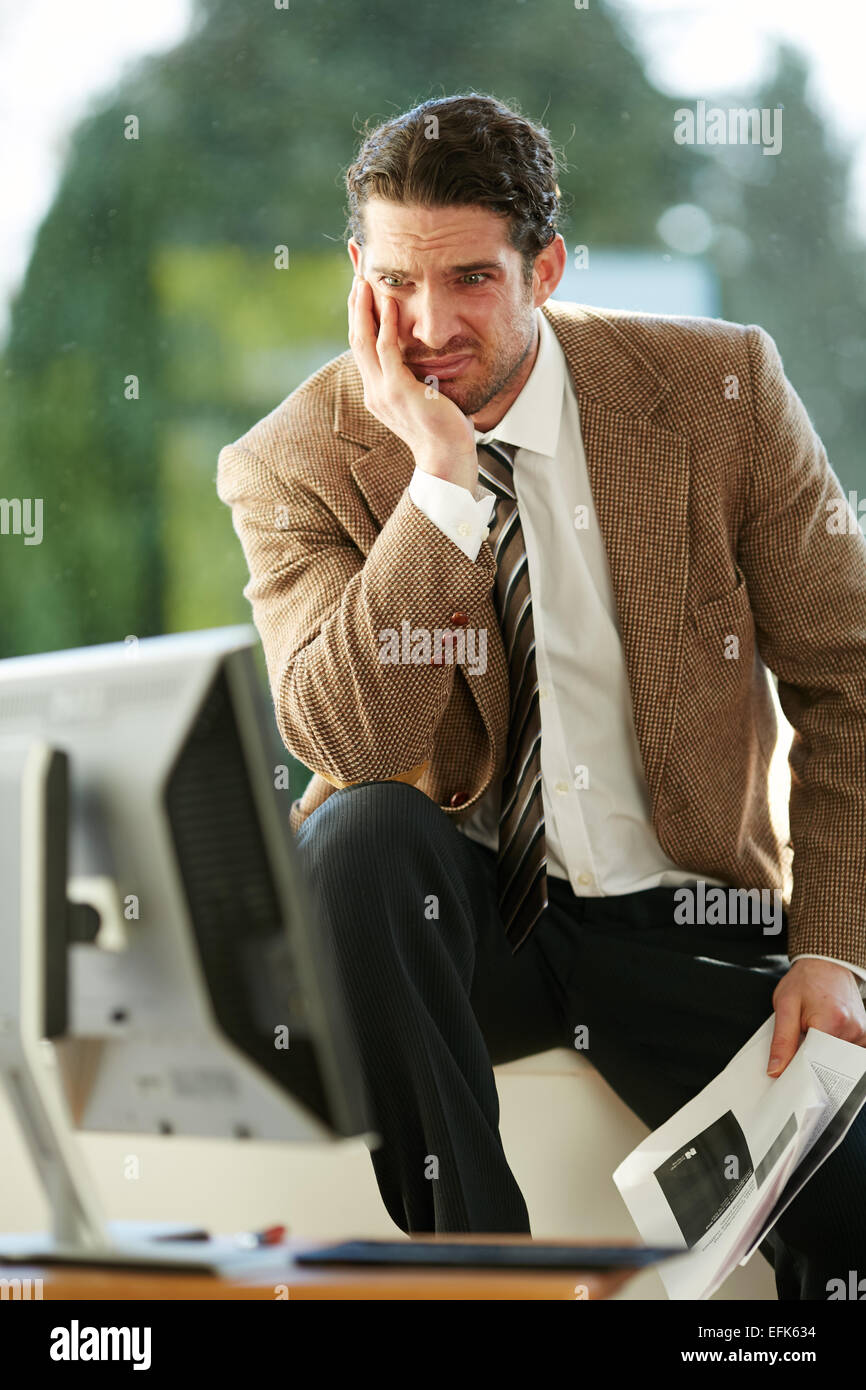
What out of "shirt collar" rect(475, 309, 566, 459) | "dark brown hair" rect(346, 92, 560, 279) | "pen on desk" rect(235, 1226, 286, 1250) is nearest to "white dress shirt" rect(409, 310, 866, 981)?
"shirt collar" rect(475, 309, 566, 459)

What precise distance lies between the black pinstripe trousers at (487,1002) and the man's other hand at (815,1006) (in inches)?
1.7

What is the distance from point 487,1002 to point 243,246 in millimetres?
2137

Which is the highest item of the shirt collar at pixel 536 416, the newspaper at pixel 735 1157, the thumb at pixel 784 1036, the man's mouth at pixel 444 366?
the man's mouth at pixel 444 366

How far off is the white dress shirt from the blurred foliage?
1.34 meters

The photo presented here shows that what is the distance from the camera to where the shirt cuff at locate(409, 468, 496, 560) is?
128 centimetres

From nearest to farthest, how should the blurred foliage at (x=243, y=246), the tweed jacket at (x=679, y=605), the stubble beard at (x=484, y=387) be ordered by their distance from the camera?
the tweed jacket at (x=679, y=605) → the stubble beard at (x=484, y=387) → the blurred foliage at (x=243, y=246)

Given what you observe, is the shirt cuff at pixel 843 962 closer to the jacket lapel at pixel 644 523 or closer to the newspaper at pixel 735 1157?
the newspaper at pixel 735 1157

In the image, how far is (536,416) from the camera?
1450 millimetres

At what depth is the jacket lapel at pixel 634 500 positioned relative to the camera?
1.35 meters

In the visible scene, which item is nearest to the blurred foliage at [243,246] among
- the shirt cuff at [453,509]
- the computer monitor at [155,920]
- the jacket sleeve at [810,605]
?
the jacket sleeve at [810,605]

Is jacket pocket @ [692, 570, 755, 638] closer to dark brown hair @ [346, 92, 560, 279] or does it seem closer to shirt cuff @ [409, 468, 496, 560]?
shirt cuff @ [409, 468, 496, 560]

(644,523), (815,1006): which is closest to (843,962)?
(815,1006)
